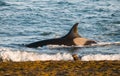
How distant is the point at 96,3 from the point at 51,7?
456cm

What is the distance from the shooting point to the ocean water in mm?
19406

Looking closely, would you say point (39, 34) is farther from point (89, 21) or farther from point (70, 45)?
point (89, 21)

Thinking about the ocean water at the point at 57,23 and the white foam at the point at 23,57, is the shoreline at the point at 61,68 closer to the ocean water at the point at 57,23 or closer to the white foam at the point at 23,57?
the white foam at the point at 23,57

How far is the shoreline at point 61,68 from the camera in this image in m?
3.32

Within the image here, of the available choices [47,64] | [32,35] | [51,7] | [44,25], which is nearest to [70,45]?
[32,35]

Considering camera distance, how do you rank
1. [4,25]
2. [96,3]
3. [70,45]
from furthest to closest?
[96,3], [4,25], [70,45]

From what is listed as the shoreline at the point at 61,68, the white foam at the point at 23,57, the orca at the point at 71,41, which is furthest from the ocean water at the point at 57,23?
the shoreline at the point at 61,68

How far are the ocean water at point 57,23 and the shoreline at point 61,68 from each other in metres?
12.1

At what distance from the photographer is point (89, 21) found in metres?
29.2

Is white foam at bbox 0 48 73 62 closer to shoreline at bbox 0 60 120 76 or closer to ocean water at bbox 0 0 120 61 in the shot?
ocean water at bbox 0 0 120 61

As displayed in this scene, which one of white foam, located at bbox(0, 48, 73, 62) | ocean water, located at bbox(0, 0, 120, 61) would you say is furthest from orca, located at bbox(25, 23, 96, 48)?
white foam, located at bbox(0, 48, 73, 62)

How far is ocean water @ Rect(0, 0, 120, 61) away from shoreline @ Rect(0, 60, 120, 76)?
12112 millimetres

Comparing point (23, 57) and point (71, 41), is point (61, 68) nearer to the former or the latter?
point (23, 57)

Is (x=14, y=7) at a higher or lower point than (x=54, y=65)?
lower
